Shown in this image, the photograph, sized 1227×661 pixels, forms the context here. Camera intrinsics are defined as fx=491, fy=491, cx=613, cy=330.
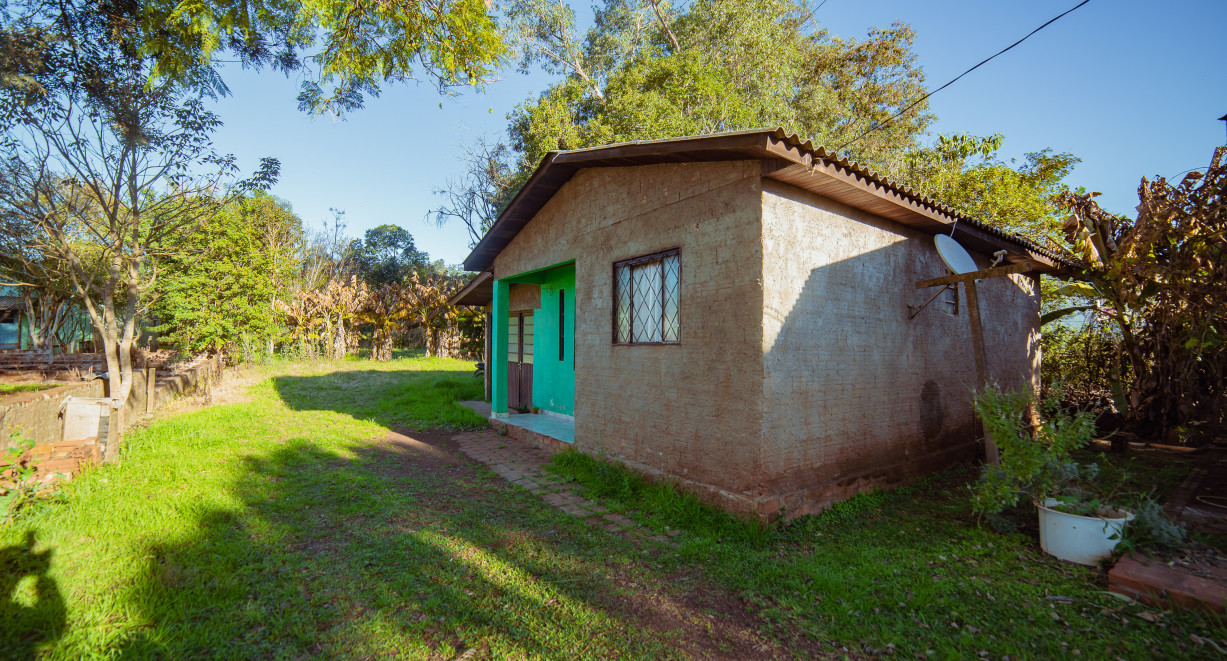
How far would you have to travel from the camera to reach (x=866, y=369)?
525 cm

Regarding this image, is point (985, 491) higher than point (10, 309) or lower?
lower

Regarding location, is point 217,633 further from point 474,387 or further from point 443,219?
point 443,219

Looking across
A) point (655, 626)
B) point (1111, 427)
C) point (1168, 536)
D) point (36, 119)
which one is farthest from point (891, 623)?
point (36, 119)

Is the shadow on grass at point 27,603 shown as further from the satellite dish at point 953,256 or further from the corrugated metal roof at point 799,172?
the satellite dish at point 953,256

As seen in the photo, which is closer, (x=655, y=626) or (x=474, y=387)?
(x=655, y=626)

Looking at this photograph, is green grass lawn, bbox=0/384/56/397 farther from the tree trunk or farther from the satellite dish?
the tree trunk

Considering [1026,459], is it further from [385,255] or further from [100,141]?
[385,255]

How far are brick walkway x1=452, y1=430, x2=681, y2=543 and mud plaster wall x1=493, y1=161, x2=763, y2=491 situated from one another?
71 cm

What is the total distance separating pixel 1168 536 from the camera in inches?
140

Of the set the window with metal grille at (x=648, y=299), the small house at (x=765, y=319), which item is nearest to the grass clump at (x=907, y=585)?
the small house at (x=765, y=319)

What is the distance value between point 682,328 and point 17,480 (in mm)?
6286

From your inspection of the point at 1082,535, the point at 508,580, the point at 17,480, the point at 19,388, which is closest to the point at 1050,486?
the point at 1082,535

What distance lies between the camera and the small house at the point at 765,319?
4.47 meters

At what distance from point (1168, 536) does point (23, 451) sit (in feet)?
31.5
